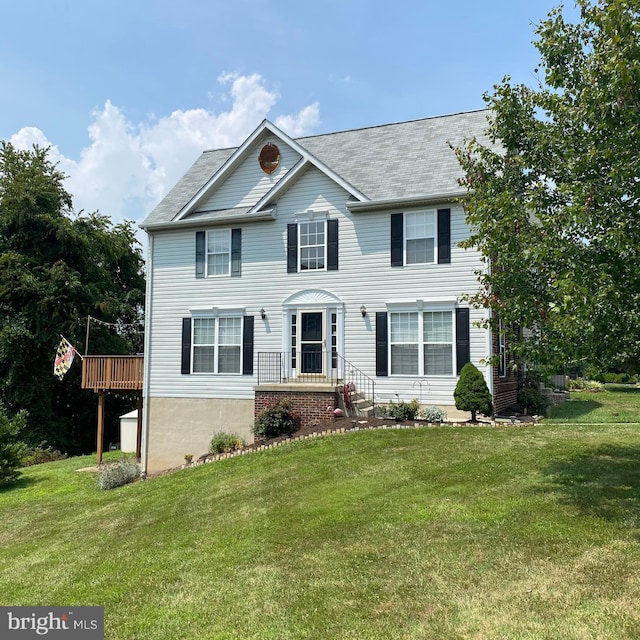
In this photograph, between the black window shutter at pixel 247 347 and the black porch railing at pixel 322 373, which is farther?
the black window shutter at pixel 247 347

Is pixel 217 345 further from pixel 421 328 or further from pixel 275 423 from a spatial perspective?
pixel 421 328

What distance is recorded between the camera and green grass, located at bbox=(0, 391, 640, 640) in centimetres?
483

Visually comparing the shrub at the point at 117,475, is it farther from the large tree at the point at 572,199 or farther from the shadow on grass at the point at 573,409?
the shadow on grass at the point at 573,409

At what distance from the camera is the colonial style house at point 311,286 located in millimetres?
15180

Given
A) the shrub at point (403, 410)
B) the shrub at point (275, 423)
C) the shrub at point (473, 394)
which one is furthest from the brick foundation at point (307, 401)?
the shrub at point (473, 394)

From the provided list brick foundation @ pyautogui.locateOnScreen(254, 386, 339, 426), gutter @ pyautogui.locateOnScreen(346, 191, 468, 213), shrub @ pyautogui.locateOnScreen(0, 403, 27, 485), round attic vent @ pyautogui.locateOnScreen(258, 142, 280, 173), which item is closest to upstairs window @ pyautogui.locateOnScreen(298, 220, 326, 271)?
gutter @ pyautogui.locateOnScreen(346, 191, 468, 213)

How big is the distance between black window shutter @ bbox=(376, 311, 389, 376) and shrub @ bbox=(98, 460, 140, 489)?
6.78 m

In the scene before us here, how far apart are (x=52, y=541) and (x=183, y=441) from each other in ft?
26.6

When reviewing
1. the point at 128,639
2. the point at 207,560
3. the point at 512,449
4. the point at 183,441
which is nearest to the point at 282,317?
the point at 183,441

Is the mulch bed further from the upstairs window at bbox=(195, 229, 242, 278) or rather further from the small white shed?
the small white shed

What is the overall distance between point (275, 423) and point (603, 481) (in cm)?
811

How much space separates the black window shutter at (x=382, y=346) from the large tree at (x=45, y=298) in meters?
17.0

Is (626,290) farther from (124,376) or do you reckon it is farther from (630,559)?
(124,376)

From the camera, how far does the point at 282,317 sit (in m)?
16.9
